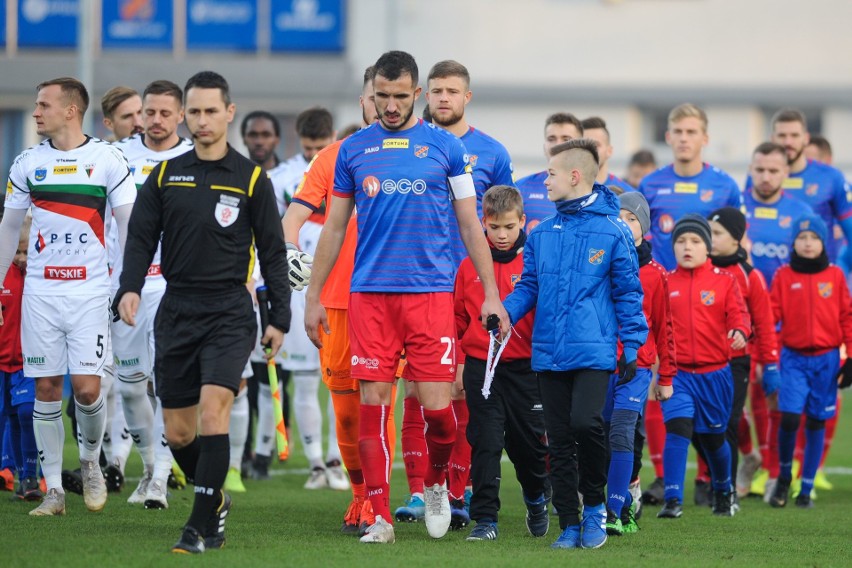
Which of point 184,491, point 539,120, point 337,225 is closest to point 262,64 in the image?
point 539,120

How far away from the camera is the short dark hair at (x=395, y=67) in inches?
301

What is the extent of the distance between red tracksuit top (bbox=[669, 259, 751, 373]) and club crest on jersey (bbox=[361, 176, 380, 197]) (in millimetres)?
3041

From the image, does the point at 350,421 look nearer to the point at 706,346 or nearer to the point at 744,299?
the point at 706,346

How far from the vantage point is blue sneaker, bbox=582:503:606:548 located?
7625 millimetres

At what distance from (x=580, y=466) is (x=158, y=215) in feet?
8.32

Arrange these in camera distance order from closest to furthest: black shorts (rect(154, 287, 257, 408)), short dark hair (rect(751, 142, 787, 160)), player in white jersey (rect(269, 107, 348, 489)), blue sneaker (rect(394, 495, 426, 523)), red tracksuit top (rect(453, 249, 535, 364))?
black shorts (rect(154, 287, 257, 408)) < red tracksuit top (rect(453, 249, 535, 364)) < blue sneaker (rect(394, 495, 426, 523)) < player in white jersey (rect(269, 107, 348, 489)) < short dark hair (rect(751, 142, 787, 160))

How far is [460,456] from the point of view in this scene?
29.0ft

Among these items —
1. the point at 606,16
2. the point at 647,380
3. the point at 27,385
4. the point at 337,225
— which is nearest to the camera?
the point at 337,225

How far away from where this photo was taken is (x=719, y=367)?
9.97 meters

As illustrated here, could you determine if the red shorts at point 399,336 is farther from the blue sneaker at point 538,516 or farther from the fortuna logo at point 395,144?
the blue sneaker at point 538,516

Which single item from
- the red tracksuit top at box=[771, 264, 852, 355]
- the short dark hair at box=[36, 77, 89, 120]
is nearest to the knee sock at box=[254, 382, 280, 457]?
the short dark hair at box=[36, 77, 89, 120]

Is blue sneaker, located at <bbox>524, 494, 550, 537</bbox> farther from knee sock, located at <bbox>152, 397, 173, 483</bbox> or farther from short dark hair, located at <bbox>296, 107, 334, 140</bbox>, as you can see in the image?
short dark hair, located at <bbox>296, 107, 334, 140</bbox>

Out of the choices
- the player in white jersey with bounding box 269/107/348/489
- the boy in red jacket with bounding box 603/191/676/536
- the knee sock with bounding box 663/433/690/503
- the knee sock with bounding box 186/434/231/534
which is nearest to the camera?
the knee sock with bounding box 186/434/231/534

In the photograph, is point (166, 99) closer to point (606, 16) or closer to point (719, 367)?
point (719, 367)
